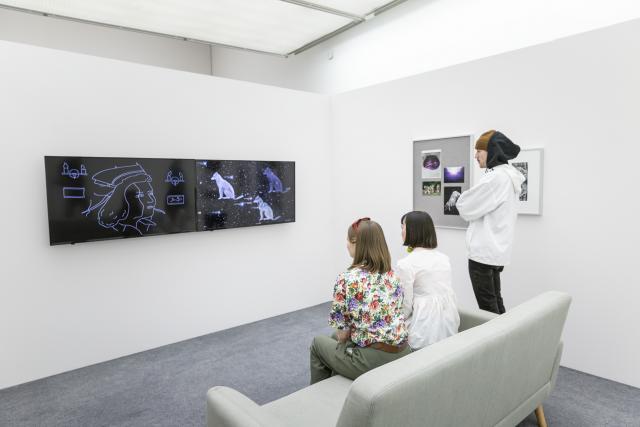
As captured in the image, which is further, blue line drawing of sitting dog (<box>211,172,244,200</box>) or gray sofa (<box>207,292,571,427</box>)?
blue line drawing of sitting dog (<box>211,172,244,200</box>)

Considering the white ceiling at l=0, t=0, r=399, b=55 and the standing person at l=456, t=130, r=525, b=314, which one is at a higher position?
the white ceiling at l=0, t=0, r=399, b=55

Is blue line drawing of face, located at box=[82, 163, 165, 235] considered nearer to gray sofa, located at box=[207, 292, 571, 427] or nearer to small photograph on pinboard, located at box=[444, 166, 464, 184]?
gray sofa, located at box=[207, 292, 571, 427]

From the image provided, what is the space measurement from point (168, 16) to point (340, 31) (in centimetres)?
245

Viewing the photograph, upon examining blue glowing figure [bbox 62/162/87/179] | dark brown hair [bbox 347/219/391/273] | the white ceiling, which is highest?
the white ceiling

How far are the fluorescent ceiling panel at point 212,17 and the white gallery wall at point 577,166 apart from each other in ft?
7.31

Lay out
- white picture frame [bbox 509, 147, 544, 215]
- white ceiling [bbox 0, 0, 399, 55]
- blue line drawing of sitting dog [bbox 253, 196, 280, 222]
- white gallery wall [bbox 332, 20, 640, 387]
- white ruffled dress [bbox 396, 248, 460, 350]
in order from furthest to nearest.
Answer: white ceiling [bbox 0, 0, 399, 55] → blue line drawing of sitting dog [bbox 253, 196, 280, 222] → white picture frame [bbox 509, 147, 544, 215] → white gallery wall [bbox 332, 20, 640, 387] → white ruffled dress [bbox 396, 248, 460, 350]

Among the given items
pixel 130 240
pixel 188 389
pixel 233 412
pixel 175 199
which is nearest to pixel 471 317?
pixel 233 412

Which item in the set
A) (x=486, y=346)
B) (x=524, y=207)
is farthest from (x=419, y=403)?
(x=524, y=207)

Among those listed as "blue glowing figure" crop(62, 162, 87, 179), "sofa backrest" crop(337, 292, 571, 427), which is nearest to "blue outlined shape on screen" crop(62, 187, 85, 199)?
"blue glowing figure" crop(62, 162, 87, 179)

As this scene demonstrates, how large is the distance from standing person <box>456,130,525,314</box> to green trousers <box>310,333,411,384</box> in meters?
1.31

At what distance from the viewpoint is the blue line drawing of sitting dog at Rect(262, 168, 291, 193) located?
4798mm

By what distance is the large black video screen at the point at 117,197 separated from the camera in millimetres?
3475

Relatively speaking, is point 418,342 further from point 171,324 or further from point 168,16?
point 168,16

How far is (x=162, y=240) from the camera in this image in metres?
4.17
